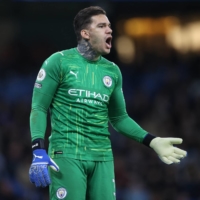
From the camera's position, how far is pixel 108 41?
6.29m

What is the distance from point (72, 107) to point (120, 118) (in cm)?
63

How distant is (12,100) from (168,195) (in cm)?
354

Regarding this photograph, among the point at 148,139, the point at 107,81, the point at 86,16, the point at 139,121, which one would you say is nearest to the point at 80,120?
the point at 107,81

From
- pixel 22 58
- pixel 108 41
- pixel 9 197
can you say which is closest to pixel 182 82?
pixel 22 58

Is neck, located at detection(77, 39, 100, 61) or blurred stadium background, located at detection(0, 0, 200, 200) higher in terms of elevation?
neck, located at detection(77, 39, 100, 61)

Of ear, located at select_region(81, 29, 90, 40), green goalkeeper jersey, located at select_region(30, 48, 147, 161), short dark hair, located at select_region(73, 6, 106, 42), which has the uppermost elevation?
short dark hair, located at select_region(73, 6, 106, 42)

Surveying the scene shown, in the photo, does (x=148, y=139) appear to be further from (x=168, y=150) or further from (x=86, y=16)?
(x=86, y=16)

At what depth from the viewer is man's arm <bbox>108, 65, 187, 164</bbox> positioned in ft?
20.2

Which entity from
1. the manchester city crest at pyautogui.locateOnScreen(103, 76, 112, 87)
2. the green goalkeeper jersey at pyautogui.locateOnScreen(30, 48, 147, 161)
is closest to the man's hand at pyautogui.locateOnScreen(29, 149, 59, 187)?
the green goalkeeper jersey at pyautogui.locateOnScreen(30, 48, 147, 161)

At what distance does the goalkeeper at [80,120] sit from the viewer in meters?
5.91

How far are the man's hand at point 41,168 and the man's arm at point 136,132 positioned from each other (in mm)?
937

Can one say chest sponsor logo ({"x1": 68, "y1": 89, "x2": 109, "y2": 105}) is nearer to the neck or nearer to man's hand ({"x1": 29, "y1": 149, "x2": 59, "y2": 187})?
the neck

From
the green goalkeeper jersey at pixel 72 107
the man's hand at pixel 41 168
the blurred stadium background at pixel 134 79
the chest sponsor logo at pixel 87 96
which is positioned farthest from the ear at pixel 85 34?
the blurred stadium background at pixel 134 79

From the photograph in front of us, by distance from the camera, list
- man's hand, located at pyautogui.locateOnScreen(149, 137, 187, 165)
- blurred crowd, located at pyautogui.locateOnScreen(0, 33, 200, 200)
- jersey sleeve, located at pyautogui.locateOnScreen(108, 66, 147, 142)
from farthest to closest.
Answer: blurred crowd, located at pyautogui.locateOnScreen(0, 33, 200, 200) → jersey sleeve, located at pyautogui.locateOnScreen(108, 66, 147, 142) → man's hand, located at pyautogui.locateOnScreen(149, 137, 187, 165)
